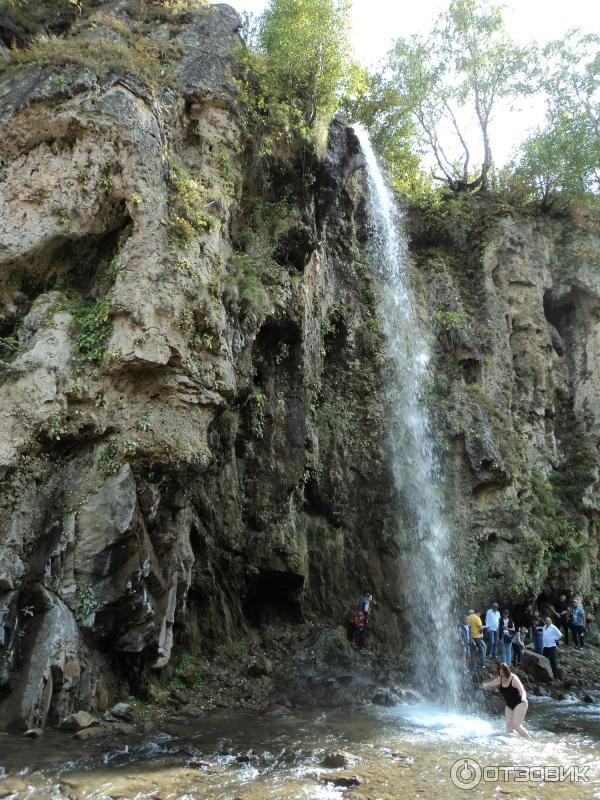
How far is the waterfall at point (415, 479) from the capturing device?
14406 mm

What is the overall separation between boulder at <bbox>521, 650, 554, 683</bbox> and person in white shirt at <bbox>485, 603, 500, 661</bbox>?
2.26 ft

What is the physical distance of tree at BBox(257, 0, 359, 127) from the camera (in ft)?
49.2

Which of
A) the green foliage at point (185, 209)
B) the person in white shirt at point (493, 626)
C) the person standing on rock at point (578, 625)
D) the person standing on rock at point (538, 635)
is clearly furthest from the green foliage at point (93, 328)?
the person standing on rock at point (578, 625)

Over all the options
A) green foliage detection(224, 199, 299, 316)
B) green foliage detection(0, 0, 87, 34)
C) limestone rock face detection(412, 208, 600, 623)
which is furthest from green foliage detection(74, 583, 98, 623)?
green foliage detection(0, 0, 87, 34)

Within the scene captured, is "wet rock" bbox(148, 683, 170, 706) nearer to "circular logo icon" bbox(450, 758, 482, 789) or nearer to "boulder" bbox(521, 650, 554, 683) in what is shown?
"circular logo icon" bbox(450, 758, 482, 789)

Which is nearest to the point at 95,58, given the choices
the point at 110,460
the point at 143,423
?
the point at 143,423

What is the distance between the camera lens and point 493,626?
559 inches

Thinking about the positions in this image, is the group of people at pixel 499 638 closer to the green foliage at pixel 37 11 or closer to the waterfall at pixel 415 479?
the waterfall at pixel 415 479

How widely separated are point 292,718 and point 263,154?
1213 cm

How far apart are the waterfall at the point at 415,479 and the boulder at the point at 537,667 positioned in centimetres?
168

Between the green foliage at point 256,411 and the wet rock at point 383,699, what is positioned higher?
the green foliage at point 256,411

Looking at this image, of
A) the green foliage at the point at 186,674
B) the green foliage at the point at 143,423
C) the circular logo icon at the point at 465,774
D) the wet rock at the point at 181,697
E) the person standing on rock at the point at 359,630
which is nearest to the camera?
the circular logo icon at the point at 465,774

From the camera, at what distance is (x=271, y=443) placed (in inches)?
567

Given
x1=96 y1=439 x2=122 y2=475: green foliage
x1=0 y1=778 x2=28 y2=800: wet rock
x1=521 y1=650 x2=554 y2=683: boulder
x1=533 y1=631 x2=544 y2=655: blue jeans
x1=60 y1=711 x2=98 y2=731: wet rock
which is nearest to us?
x1=0 y1=778 x2=28 y2=800: wet rock
